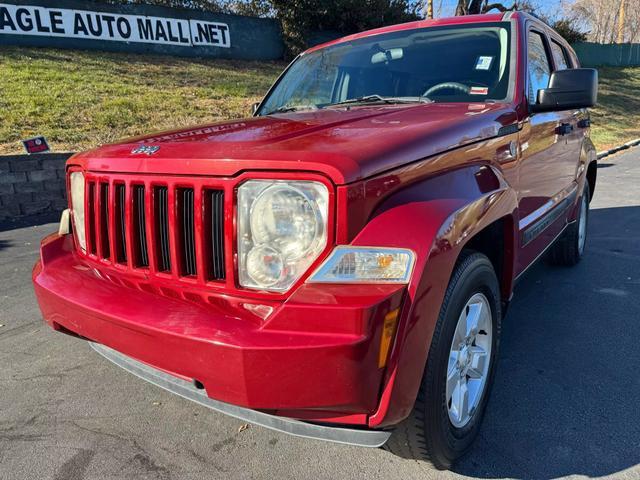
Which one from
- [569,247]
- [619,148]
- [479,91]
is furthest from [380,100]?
[619,148]

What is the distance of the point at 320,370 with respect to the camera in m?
1.56

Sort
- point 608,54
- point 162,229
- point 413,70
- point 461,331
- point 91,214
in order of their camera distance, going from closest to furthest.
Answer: point 162,229
point 461,331
point 91,214
point 413,70
point 608,54

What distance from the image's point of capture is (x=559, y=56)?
13.4 ft

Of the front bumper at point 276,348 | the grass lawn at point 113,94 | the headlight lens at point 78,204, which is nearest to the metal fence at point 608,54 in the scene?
the grass lawn at point 113,94

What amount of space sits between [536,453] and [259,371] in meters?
1.37

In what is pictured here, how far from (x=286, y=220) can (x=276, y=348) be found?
43 centimetres

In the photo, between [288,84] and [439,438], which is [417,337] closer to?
[439,438]

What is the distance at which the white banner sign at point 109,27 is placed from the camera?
13719 millimetres

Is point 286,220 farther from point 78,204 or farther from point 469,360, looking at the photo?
point 78,204

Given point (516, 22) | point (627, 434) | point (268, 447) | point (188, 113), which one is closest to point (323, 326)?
point (268, 447)

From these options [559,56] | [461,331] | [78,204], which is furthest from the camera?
[559,56]

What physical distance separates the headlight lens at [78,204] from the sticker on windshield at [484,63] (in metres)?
2.24

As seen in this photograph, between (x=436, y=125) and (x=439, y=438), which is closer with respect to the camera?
(x=439, y=438)

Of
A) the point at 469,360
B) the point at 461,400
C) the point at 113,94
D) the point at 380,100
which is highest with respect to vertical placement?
the point at 380,100
